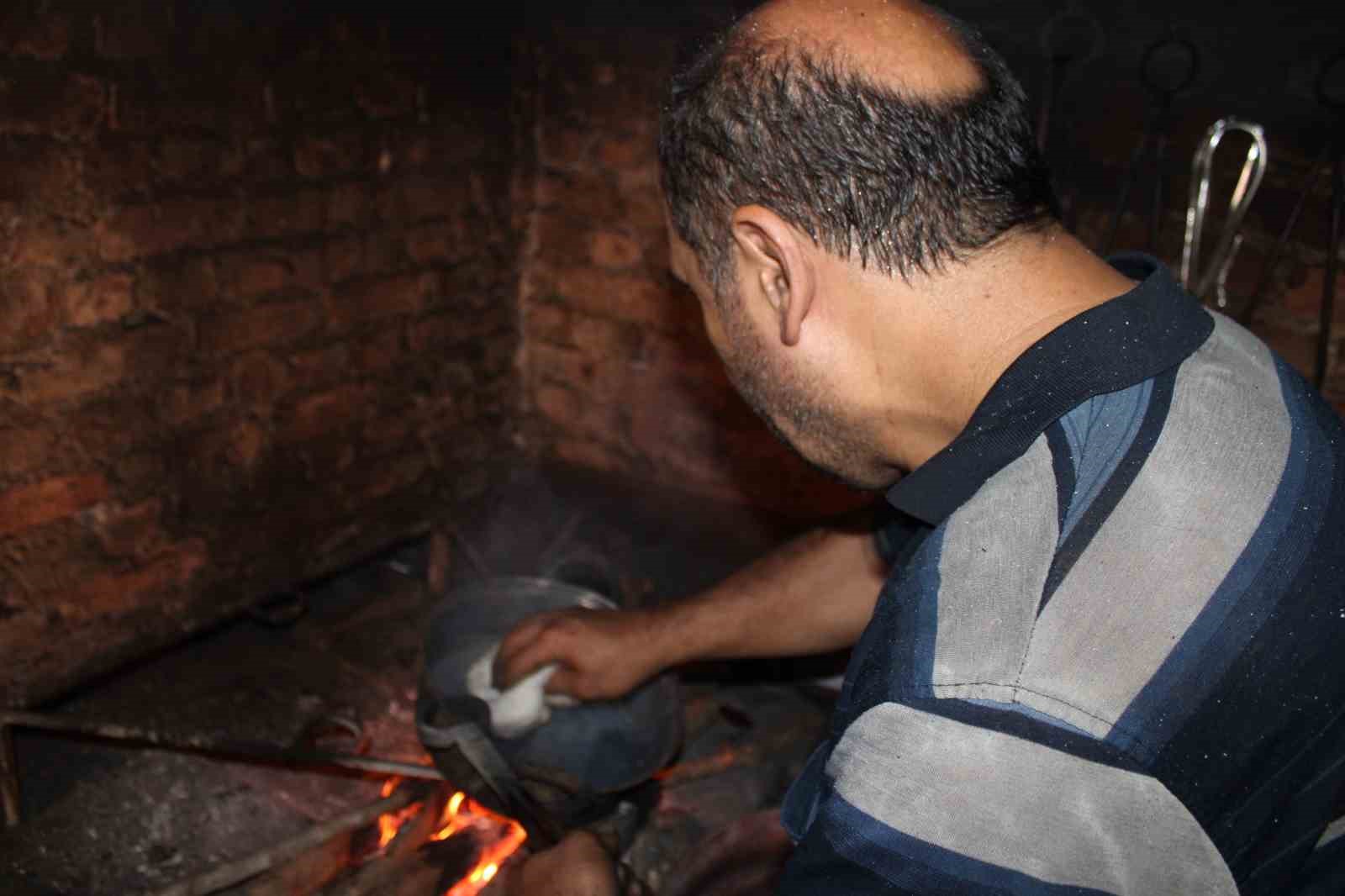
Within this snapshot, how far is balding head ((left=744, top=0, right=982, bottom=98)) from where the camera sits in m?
1.12

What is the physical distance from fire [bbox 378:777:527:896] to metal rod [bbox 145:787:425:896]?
30mm

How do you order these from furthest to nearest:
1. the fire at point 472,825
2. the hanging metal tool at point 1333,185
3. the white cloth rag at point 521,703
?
1. the hanging metal tool at point 1333,185
2. the white cloth rag at point 521,703
3. the fire at point 472,825

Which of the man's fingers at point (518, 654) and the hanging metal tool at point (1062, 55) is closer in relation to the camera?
the man's fingers at point (518, 654)

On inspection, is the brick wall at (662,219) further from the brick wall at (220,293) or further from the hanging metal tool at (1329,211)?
the brick wall at (220,293)

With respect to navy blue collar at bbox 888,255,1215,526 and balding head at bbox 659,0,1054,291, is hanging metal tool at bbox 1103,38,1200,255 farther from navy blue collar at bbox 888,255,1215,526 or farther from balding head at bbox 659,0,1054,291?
navy blue collar at bbox 888,255,1215,526

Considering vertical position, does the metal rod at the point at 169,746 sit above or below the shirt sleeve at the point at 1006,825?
below

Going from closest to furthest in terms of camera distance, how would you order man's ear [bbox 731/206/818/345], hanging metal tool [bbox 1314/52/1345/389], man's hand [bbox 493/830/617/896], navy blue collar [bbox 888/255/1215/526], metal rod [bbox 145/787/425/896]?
navy blue collar [bbox 888/255/1215/526], man's ear [bbox 731/206/818/345], man's hand [bbox 493/830/617/896], metal rod [bbox 145/787/425/896], hanging metal tool [bbox 1314/52/1345/389]

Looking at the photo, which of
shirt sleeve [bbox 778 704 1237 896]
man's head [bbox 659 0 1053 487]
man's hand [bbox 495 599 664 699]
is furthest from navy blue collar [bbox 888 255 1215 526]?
man's hand [bbox 495 599 664 699]

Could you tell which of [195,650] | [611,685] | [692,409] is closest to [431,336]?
[692,409]

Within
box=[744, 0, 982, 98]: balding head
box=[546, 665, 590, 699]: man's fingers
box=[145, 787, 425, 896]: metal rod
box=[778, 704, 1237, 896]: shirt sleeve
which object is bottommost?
box=[145, 787, 425, 896]: metal rod

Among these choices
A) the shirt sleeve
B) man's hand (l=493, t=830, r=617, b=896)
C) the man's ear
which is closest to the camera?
the shirt sleeve

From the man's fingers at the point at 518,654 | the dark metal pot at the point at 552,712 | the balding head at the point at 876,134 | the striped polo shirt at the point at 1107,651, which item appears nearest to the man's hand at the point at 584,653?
the man's fingers at the point at 518,654

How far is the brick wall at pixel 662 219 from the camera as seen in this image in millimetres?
2244

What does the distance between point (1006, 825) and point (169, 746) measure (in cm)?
156
